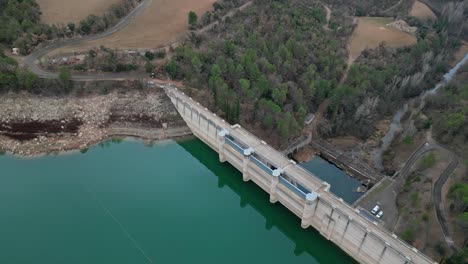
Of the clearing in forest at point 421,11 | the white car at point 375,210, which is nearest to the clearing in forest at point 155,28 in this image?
the white car at point 375,210

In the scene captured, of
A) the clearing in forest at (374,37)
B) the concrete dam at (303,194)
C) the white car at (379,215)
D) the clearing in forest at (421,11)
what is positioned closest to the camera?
the concrete dam at (303,194)

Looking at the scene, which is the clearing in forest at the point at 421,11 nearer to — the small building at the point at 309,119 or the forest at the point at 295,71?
the forest at the point at 295,71

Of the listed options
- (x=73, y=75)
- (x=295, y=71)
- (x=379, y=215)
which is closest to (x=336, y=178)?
(x=379, y=215)

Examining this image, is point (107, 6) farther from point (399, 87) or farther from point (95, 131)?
point (399, 87)

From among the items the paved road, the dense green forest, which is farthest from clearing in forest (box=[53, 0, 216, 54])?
the paved road

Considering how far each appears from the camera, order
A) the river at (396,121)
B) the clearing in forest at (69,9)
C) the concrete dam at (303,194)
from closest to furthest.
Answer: the concrete dam at (303,194) < the river at (396,121) < the clearing in forest at (69,9)

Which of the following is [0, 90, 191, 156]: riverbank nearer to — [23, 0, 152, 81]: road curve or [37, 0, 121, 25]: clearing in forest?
[23, 0, 152, 81]: road curve
